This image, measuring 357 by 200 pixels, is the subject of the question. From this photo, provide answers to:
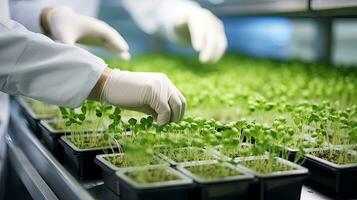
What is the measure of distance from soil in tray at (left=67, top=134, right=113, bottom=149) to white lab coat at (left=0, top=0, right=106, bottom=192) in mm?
212

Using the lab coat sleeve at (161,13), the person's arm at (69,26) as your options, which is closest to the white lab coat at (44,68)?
the person's arm at (69,26)

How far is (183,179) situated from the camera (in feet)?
3.67

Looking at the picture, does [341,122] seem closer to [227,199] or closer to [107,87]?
[227,199]

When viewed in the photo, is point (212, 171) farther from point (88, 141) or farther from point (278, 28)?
point (278, 28)

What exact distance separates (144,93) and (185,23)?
4.39 feet

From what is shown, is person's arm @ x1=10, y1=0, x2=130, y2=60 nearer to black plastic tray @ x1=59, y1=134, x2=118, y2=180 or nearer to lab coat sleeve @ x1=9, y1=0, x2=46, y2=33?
lab coat sleeve @ x1=9, y1=0, x2=46, y2=33

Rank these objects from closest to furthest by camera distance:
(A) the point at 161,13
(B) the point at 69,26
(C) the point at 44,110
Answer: (C) the point at 44,110, (B) the point at 69,26, (A) the point at 161,13

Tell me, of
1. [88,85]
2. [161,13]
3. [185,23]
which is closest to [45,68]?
[88,85]

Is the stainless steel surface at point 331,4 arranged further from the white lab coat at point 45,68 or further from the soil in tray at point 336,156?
the white lab coat at point 45,68

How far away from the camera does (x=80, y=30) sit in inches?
93.5

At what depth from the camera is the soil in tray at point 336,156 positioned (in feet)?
4.36

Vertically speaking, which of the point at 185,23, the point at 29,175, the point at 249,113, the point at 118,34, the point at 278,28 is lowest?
the point at 29,175

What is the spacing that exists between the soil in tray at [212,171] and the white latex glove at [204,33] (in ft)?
4.20

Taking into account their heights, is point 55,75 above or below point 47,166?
above
